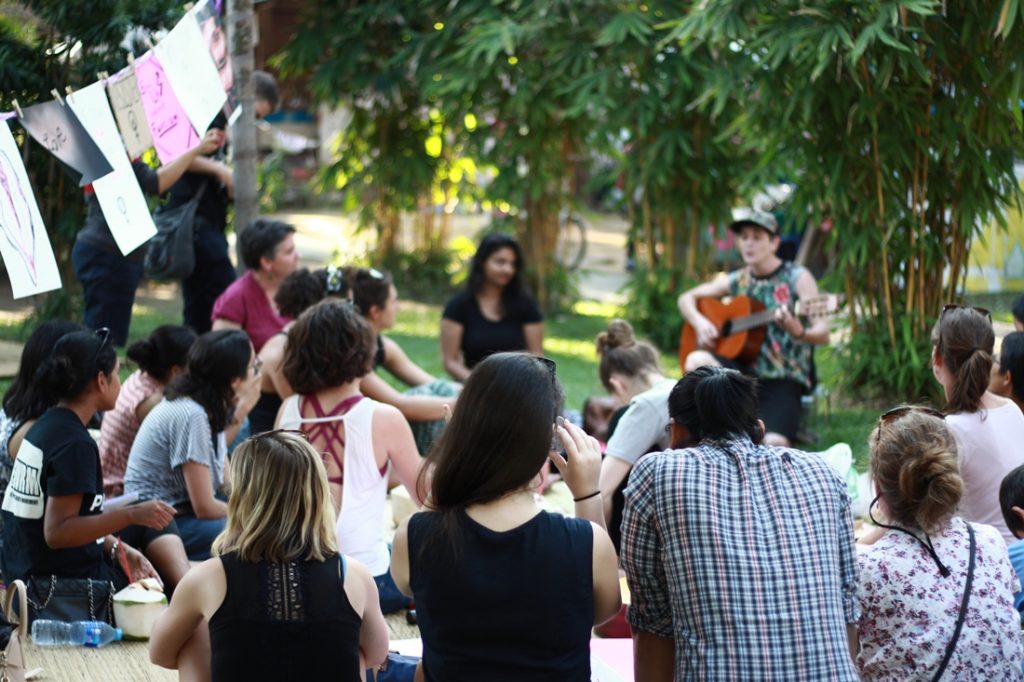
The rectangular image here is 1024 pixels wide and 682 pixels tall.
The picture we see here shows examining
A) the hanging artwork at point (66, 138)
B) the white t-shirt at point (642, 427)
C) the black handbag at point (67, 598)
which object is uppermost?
the hanging artwork at point (66, 138)

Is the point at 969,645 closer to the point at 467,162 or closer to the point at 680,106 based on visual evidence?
the point at 680,106

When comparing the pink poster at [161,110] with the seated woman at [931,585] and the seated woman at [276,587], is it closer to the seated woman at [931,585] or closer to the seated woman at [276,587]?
the seated woman at [276,587]

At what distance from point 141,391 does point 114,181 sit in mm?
789

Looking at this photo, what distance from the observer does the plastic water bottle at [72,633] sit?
3691 millimetres

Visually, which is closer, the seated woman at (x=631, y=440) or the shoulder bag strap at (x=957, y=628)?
the shoulder bag strap at (x=957, y=628)

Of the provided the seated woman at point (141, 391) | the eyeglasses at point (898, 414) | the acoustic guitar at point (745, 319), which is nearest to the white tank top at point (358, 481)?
the seated woman at point (141, 391)

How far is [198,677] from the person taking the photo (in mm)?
2793

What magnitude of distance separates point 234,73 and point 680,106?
3509 millimetres

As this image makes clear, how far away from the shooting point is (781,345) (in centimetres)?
603

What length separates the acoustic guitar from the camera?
582 cm

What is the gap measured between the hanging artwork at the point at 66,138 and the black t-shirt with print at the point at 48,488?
0.83 meters

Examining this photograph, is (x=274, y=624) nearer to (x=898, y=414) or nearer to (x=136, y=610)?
(x=136, y=610)

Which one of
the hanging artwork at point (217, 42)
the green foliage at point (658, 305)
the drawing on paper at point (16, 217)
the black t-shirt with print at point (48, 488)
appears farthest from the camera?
the green foliage at point (658, 305)

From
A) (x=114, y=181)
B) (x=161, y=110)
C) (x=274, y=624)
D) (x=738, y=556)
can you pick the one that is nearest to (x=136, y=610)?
(x=114, y=181)
